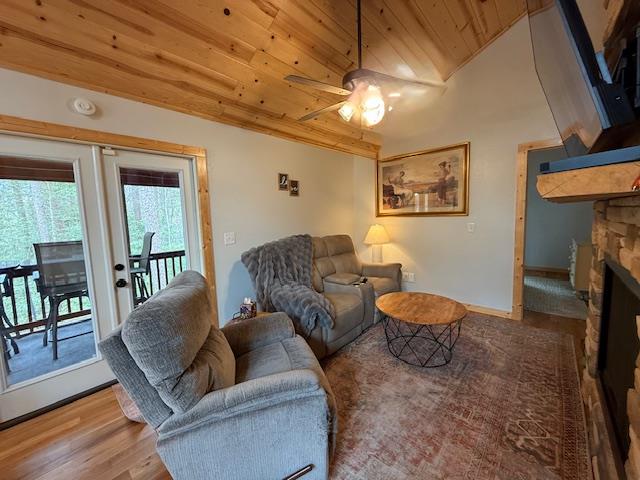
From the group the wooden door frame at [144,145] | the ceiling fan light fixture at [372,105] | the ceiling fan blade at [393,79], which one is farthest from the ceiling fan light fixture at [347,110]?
the wooden door frame at [144,145]

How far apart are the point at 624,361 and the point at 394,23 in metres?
2.74

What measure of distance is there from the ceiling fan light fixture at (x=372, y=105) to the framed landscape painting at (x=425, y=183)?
2038 millimetres

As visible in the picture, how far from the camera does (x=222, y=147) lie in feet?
9.14

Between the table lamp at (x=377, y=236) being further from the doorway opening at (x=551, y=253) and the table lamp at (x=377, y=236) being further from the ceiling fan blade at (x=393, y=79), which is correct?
the ceiling fan blade at (x=393, y=79)

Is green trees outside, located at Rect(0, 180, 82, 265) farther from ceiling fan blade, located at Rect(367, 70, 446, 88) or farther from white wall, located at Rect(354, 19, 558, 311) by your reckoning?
white wall, located at Rect(354, 19, 558, 311)

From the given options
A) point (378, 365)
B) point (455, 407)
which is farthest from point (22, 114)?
point (455, 407)

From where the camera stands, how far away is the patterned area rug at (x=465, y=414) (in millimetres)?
1424

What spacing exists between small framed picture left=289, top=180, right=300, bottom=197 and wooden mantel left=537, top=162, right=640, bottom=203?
287 centimetres

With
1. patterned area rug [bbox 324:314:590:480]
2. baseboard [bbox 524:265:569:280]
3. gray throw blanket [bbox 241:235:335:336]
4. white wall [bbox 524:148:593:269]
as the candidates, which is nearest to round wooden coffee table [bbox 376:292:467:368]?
patterned area rug [bbox 324:314:590:480]

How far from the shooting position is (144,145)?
2254mm

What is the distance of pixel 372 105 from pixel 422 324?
1.65 metres

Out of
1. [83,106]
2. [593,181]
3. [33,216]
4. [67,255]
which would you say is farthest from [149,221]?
[593,181]

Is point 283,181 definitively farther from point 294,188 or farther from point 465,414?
point 465,414

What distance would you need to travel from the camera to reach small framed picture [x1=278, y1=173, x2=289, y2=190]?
335 centimetres
